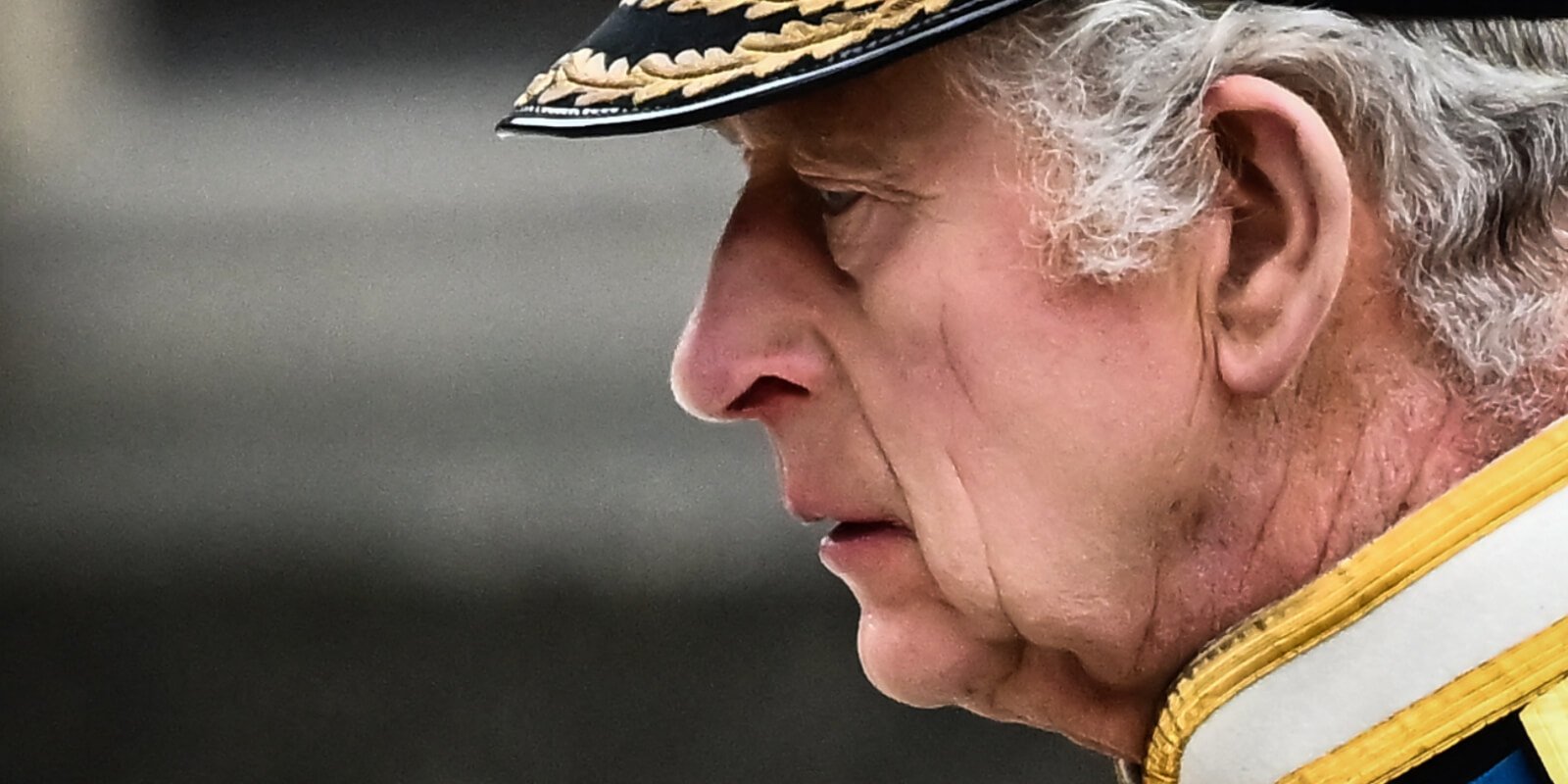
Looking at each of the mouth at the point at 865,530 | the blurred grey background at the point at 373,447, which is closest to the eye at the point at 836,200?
the mouth at the point at 865,530

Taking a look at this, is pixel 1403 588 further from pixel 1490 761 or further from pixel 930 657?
pixel 930 657

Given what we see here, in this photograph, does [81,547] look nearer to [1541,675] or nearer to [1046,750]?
[1046,750]

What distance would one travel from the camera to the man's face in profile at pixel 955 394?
0.64 m

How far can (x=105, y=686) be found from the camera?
193cm

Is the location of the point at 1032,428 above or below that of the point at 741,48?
below

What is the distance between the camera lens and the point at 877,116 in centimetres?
66

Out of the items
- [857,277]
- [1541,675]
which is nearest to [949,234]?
[857,277]

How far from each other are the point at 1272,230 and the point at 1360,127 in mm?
46

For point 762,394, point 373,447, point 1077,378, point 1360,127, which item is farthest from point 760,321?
point 373,447

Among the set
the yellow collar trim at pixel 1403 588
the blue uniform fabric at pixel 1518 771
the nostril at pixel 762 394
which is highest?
the nostril at pixel 762 394

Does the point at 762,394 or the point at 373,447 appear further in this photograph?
the point at 373,447

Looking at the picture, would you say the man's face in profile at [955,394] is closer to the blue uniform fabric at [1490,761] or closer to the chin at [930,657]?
the chin at [930,657]

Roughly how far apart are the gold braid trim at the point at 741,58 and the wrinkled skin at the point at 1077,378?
5 centimetres

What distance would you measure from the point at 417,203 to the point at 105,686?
2.05 feet
